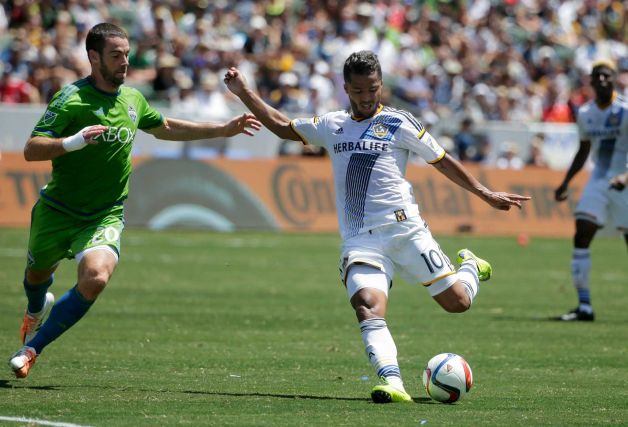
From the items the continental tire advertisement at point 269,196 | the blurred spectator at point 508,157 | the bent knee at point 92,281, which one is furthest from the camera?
the blurred spectator at point 508,157

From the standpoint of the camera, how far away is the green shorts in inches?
362

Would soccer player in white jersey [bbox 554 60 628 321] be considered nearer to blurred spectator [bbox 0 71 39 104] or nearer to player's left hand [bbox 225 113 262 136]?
player's left hand [bbox 225 113 262 136]

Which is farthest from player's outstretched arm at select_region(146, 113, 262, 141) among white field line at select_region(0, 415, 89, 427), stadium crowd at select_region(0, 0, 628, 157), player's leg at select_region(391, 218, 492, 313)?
stadium crowd at select_region(0, 0, 628, 157)

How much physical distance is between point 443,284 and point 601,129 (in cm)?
659

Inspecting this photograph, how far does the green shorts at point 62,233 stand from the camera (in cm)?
919

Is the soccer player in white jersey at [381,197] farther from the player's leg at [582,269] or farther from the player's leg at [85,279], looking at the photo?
the player's leg at [582,269]

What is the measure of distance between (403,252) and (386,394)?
1.25 metres

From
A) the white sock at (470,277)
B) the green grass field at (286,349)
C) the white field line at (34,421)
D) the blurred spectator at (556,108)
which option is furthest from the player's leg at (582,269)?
the blurred spectator at (556,108)

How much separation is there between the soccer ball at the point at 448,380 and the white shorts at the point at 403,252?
2.53ft

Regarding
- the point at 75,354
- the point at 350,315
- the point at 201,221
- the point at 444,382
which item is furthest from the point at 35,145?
the point at 201,221

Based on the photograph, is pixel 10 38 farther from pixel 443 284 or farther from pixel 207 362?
pixel 443 284

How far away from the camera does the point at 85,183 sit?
9.22 m

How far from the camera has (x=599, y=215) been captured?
48.2 ft

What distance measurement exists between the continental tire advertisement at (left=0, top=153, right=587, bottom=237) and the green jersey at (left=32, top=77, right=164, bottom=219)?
14.7 m
